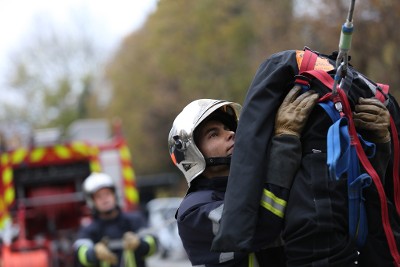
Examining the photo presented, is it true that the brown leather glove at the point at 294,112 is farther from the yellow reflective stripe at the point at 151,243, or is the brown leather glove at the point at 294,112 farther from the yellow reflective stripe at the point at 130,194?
the yellow reflective stripe at the point at 130,194

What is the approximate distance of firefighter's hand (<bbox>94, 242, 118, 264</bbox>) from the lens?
6289 millimetres

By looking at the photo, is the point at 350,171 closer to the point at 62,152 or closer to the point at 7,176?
the point at 7,176

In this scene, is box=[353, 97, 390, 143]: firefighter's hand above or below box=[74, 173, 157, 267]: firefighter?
above

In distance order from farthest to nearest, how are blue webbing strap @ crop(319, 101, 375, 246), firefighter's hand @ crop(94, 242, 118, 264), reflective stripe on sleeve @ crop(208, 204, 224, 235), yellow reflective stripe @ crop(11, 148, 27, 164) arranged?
yellow reflective stripe @ crop(11, 148, 27, 164) < firefighter's hand @ crop(94, 242, 118, 264) < reflective stripe on sleeve @ crop(208, 204, 224, 235) < blue webbing strap @ crop(319, 101, 375, 246)

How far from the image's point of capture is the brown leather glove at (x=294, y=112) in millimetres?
2697

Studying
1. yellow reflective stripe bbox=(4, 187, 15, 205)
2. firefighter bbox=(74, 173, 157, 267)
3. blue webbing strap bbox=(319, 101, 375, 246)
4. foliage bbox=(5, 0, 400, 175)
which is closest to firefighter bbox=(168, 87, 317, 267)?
blue webbing strap bbox=(319, 101, 375, 246)

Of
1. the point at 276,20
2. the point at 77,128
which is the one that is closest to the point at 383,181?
the point at 77,128

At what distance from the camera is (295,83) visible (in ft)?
9.18

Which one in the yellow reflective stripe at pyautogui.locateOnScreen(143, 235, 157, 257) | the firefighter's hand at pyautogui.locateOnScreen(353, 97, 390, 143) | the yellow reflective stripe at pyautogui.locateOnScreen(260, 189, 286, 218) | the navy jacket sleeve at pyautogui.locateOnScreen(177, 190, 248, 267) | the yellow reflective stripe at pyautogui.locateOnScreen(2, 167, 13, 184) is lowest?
the yellow reflective stripe at pyautogui.locateOnScreen(143, 235, 157, 257)

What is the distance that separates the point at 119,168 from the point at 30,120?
4096 cm

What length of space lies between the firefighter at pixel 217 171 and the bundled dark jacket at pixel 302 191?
5 cm

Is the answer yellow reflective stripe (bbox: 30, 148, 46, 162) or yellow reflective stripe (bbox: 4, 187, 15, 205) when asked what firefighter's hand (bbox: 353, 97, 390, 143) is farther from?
yellow reflective stripe (bbox: 30, 148, 46, 162)

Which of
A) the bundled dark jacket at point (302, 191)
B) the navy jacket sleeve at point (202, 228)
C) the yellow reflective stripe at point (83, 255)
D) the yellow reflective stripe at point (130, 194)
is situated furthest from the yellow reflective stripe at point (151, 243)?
the bundled dark jacket at point (302, 191)

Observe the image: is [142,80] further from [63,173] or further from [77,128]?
[63,173]
